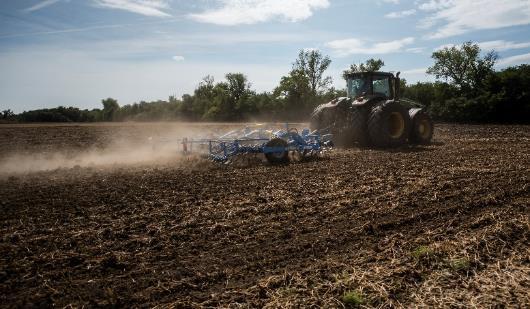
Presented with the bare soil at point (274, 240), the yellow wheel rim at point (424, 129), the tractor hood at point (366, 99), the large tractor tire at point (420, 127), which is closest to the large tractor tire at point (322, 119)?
the tractor hood at point (366, 99)

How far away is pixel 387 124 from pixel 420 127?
8.10ft

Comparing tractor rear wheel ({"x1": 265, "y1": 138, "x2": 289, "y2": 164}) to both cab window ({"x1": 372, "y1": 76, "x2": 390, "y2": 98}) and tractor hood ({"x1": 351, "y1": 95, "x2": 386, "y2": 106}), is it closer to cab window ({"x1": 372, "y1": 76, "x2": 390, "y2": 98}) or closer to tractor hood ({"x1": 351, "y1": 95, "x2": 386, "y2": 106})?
tractor hood ({"x1": 351, "y1": 95, "x2": 386, "y2": 106})

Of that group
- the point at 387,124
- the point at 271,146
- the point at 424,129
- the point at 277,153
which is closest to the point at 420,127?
the point at 424,129

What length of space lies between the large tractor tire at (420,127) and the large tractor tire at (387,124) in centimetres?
100

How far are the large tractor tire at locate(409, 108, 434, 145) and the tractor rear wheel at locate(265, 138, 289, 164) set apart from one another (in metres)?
5.77

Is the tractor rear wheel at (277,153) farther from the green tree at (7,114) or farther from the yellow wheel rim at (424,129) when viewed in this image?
the green tree at (7,114)

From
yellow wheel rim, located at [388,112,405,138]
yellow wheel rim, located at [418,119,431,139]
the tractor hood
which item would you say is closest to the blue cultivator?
the tractor hood

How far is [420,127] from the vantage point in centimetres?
Result: 1311

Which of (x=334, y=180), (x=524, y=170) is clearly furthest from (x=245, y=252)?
(x=524, y=170)

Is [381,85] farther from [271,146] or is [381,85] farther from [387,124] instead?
[271,146]

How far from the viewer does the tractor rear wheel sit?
9312 millimetres

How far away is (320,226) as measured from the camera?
452cm

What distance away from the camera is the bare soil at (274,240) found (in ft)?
9.95

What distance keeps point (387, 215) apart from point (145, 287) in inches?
120
